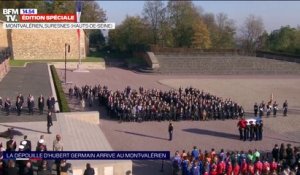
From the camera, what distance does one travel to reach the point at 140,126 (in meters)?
21.6

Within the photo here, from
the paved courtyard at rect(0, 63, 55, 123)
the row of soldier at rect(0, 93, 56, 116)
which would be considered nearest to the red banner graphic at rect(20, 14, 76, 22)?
the paved courtyard at rect(0, 63, 55, 123)

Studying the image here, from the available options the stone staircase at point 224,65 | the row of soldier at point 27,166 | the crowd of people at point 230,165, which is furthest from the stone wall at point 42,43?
the crowd of people at point 230,165

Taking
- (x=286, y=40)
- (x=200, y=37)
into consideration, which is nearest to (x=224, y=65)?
(x=286, y=40)

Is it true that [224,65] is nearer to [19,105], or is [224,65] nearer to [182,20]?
[182,20]

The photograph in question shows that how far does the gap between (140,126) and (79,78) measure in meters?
19.6

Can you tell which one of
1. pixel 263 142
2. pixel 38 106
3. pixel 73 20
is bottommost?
pixel 263 142

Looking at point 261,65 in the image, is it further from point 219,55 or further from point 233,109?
point 233,109

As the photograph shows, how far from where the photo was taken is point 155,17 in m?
64.8

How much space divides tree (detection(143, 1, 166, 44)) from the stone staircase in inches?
470

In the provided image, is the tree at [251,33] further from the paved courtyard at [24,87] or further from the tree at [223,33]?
the paved courtyard at [24,87]

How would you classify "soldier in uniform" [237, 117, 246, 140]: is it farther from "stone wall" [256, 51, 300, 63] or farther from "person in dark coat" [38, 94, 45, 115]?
"stone wall" [256, 51, 300, 63]

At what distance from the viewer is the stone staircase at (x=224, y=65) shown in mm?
47719

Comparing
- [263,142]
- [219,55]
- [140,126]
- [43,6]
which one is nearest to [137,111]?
[140,126]

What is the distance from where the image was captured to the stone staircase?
4772 centimetres
